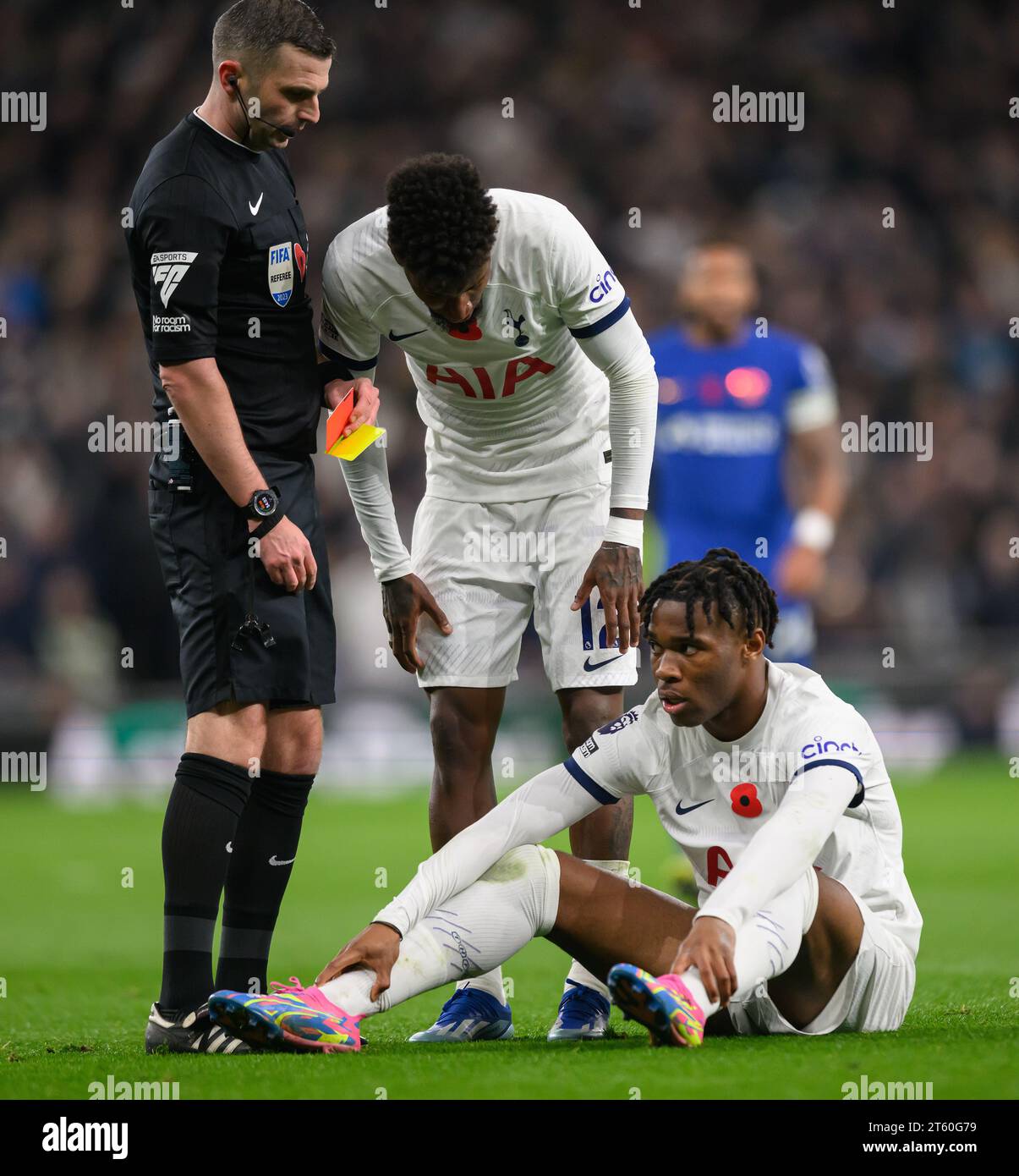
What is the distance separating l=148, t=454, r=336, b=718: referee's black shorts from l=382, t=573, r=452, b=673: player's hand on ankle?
0.56m

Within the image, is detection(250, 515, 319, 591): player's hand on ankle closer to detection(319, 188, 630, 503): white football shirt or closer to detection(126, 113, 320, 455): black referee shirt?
detection(126, 113, 320, 455): black referee shirt

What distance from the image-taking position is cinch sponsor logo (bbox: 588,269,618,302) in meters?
4.26

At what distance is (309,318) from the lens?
426 centimetres

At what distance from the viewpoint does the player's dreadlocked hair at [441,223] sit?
154 inches

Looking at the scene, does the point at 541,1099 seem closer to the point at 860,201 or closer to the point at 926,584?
the point at 926,584

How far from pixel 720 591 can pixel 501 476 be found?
1079 mm

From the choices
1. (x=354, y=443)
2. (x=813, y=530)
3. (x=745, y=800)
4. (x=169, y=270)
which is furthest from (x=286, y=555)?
(x=813, y=530)

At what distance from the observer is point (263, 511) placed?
3.91 m

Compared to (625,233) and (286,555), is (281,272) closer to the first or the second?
(286,555)

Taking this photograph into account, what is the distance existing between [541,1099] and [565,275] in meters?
2.07

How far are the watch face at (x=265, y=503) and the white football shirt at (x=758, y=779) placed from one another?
92 cm

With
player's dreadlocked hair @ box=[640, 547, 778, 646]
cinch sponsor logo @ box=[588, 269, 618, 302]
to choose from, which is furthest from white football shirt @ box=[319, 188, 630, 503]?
player's dreadlocked hair @ box=[640, 547, 778, 646]
